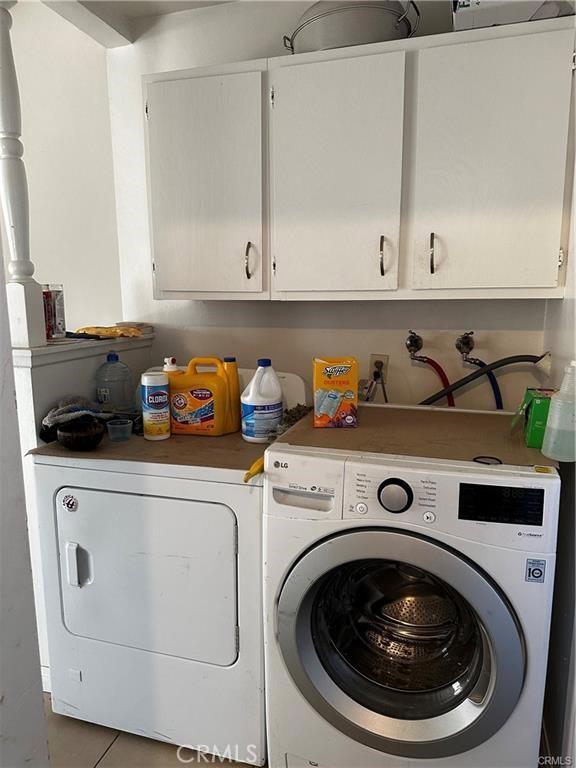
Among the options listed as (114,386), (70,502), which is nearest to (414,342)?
(114,386)

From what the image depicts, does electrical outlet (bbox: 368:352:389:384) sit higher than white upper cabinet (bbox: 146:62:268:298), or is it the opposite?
white upper cabinet (bbox: 146:62:268:298)

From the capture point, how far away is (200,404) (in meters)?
1.69

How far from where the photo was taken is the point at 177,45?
2020 millimetres

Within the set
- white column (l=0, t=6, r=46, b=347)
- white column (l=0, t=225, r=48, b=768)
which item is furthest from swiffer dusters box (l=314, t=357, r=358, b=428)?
white column (l=0, t=6, r=46, b=347)

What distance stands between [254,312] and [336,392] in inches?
29.1

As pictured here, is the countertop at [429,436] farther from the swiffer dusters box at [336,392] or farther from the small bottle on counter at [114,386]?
the small bottle on counter at [114,386]

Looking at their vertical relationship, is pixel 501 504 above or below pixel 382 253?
below

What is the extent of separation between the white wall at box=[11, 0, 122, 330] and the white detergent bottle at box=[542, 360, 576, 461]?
6.03 feet

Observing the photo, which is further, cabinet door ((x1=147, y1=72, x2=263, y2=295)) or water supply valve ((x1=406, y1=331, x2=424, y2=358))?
water supply valve ((x1=406, y1=331, x2=424, y2=358))

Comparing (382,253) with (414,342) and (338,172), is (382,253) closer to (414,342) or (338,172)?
(338,172)

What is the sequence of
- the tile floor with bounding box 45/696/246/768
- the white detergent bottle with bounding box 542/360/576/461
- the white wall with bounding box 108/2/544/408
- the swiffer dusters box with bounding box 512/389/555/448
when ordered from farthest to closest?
the white wall with bounding box 108/2/544/408 < the tile floor with bounding box 45/696/246/768 < the swiffer dusters box with bounding box 512/389/555/448 < the white detergent bottle with bounding box 542/360/576/461

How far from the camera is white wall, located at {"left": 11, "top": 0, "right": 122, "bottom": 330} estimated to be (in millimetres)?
2152

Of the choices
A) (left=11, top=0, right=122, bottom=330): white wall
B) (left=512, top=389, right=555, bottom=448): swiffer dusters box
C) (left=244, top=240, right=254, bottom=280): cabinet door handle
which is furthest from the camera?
(left=11, top=0, right=122, bottom=330): white wall

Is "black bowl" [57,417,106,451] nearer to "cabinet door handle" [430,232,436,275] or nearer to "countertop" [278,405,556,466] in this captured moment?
"countertop" [278,405,556,466]
